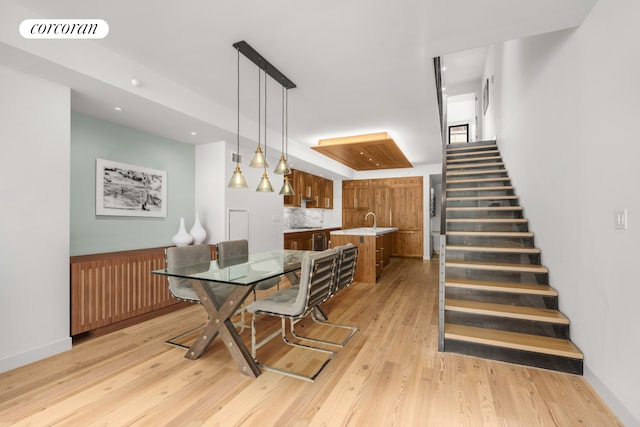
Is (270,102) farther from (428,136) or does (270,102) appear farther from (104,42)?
(428,136)

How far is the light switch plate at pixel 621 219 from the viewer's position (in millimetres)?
1657

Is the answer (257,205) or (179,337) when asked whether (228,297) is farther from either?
(257,205)

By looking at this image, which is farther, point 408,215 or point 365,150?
point 408,215

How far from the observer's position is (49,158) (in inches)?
94.7

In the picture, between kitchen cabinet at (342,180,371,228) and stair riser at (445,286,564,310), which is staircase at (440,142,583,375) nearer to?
stair riser at (445,286,564,310)

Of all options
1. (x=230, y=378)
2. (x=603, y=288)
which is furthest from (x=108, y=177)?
(x=603, y=288)

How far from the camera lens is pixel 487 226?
12.4ft

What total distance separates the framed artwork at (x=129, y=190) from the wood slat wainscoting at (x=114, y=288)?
609mm

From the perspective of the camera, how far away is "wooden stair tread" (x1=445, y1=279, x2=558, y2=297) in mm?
2592

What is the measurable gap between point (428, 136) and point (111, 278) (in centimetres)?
505

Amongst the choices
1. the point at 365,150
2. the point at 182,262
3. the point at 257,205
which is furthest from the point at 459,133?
the point at 182,262

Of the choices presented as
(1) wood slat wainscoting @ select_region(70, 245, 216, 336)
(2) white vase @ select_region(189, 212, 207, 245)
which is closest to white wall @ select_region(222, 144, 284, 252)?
(2) white vase @ select_region(189, 212, 207, 245)

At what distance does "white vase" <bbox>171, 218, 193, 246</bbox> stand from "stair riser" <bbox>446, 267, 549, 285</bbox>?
3274 millimetres

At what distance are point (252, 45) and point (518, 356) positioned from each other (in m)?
3.31
